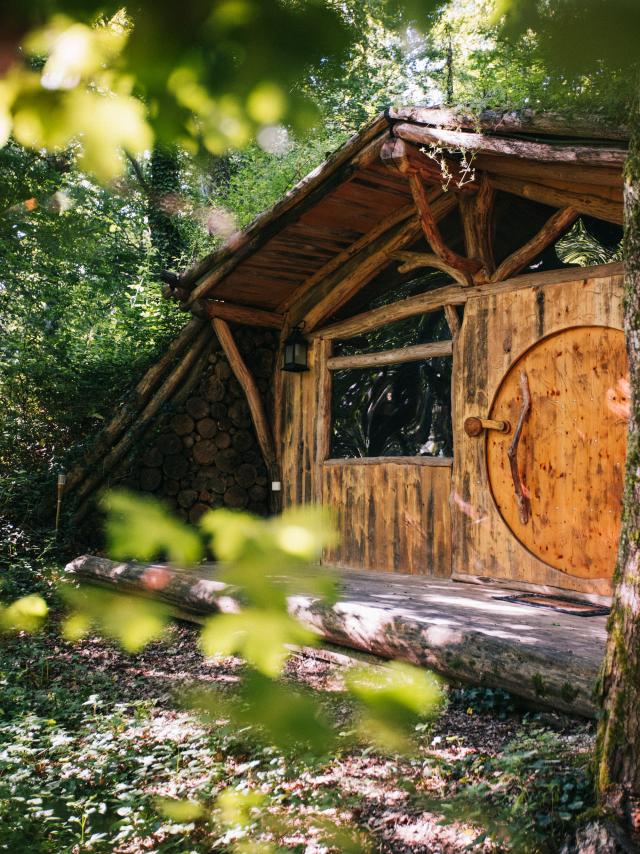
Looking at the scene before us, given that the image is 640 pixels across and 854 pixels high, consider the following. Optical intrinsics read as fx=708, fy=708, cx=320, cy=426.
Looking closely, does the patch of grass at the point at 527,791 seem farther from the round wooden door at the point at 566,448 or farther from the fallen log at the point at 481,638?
the round wooden door at the point at 566,448

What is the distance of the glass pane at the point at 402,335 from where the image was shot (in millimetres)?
5797

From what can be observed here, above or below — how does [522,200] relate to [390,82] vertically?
below

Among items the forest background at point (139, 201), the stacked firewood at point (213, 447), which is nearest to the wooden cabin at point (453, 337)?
the stacked firewood at point (213, 447)

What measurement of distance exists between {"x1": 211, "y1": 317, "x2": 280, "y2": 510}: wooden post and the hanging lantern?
45 cm

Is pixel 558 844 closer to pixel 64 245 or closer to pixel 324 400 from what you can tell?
pixel 64 245

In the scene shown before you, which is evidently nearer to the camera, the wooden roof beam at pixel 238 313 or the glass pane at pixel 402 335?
the glass pane at pixel 402 335

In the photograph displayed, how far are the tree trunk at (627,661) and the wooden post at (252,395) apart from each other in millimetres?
5108

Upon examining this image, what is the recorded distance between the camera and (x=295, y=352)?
682 centimetres

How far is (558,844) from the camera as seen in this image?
6.70ft

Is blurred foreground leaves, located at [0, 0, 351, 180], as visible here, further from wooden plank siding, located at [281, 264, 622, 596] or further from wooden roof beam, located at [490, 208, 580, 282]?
wooden roof beam, located at [490, 208, 580, 282]

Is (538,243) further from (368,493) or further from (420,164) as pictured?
(368,493)

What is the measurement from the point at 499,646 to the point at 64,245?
2516mm

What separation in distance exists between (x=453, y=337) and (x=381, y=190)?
1.29 m

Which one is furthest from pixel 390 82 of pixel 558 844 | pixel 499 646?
pixel 558 844
